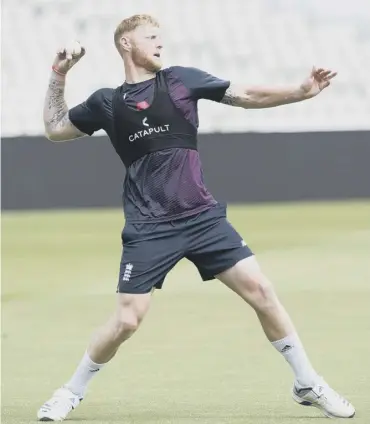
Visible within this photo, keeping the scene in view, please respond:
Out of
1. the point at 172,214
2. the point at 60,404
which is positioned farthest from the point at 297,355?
the point at 60,404

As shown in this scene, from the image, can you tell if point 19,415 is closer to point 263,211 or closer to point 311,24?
point 263,211

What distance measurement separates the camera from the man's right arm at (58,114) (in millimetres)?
6316

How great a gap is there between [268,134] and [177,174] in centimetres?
1532

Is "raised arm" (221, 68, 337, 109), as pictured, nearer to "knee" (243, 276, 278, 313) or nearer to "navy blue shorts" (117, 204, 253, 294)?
"navy blue shorts" (117, 204, 253, 294)

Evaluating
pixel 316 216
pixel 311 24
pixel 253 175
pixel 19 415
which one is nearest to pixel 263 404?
pixel 19 415

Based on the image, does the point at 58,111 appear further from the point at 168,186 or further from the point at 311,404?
the point at 311,404

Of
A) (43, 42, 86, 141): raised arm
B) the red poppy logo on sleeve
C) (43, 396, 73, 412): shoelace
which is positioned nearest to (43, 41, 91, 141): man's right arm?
(43, 42, 86, 141): raised arm

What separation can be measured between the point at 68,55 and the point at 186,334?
2898 mm

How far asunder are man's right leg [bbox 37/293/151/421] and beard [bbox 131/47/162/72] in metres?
1.09

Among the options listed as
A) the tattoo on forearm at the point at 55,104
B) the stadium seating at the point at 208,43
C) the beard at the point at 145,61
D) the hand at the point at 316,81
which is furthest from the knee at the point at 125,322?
the stadium seating at the point at 208,43

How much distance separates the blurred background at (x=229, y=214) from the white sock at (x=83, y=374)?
141 millimetres

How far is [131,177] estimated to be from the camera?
6.09m

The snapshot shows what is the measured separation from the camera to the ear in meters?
6.14

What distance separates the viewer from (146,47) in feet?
20.1
